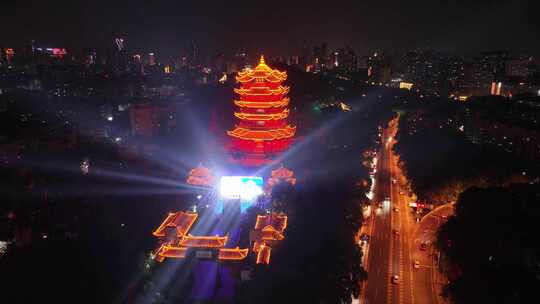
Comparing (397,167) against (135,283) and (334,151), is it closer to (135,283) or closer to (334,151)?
(334,151)

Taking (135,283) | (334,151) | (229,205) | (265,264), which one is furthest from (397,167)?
(135,283)

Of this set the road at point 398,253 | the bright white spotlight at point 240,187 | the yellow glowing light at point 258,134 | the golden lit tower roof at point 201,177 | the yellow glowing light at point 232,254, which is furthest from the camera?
the yellow glowing light at point 258,134

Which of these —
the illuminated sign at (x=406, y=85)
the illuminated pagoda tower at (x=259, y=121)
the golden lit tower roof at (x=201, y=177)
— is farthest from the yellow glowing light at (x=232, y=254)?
the illuminated sign at (x=406, y=85)

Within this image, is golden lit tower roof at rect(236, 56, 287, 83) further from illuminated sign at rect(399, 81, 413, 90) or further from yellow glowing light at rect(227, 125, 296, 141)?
illuminated sign at rect(399, 81, 413, 90)

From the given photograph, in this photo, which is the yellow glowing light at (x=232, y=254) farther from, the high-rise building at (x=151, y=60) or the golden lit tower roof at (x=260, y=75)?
the high-rise building at (x=151, y=60)

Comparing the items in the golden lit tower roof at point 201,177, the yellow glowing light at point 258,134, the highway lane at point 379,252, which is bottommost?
the highway lane at point 379,252

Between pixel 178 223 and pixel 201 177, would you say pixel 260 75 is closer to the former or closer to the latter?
pixel 201 177

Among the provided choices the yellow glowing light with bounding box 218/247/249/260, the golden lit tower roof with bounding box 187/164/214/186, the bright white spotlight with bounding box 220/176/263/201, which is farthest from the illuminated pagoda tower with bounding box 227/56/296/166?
the yellow glowing light with bounding box 218/247/249/260

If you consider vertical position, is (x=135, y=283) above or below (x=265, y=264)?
below
